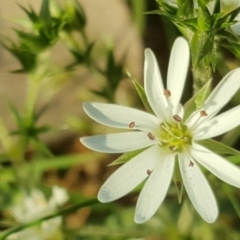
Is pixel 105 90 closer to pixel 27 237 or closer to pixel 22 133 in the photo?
pixel 22 133

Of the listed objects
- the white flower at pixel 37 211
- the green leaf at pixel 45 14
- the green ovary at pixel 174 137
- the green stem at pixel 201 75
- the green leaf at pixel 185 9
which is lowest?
the white flower at pixel 37 211

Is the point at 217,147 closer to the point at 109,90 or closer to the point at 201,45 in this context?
the point at 201,45

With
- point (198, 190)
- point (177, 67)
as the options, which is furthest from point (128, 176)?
point (177, 67)

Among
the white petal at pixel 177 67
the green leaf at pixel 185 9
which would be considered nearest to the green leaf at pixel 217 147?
the white petal at pixel 177 67

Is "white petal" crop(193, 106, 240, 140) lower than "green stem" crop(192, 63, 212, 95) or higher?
lower

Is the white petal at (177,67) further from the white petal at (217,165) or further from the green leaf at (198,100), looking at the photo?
the white petal at (217,165)

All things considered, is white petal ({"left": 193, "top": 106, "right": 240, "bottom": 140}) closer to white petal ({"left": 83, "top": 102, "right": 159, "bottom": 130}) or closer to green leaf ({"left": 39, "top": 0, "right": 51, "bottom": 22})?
white petal ({"left": 83, "top": 102, "right": 159, "bottom": 130})

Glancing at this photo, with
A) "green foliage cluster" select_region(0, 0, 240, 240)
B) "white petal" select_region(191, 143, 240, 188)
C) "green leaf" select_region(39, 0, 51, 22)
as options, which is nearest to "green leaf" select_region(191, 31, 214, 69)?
"green foliage cluster" select_region(0, 0, 240, 240)
